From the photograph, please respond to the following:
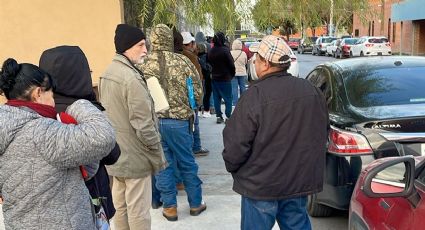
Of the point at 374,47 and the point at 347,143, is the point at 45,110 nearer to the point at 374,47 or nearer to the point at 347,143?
the point at 347,143

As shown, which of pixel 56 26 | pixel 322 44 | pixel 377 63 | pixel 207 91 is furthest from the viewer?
pixel 322 44

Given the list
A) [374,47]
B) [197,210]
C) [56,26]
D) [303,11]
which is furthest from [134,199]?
[374,47]

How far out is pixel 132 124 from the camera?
3504mm

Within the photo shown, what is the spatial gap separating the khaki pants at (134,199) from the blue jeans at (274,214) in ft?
3.18

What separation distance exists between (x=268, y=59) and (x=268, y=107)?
31 cm

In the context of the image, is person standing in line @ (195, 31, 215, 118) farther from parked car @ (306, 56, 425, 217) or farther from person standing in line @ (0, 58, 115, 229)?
person standing in line @ (0, 58, 115, 229)

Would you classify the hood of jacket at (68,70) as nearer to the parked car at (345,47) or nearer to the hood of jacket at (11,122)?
the hood of jacket at (11,122)

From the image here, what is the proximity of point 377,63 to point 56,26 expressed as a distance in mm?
3522

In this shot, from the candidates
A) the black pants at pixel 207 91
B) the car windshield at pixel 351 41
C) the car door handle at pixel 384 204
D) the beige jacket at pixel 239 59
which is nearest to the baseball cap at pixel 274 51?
the car door handle at pixel 384 204

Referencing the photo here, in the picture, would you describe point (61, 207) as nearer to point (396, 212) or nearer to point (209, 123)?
point (396, 212)

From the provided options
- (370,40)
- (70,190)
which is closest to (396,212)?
(70,190)

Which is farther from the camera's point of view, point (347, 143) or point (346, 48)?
point (346, 48)

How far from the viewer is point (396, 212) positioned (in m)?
2.19

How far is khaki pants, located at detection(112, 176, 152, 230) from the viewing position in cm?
364
